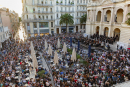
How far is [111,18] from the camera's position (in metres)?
30.9

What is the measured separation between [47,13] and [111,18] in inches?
1092

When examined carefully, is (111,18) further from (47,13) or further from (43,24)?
(43,24)

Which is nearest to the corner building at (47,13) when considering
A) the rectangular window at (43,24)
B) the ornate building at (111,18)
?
the rectangular window at (43,24)

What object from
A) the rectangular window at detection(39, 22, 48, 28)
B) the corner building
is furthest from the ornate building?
the rectangular window at detection(39, 22, 48, 28)

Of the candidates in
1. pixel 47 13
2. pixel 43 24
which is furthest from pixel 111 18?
pixel 43 24

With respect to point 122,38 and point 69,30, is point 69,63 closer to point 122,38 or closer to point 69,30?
point 122,38

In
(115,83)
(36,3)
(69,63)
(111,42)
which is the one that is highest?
(36,3)

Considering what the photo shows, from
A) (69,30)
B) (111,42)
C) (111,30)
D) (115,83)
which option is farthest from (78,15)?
(115,83)

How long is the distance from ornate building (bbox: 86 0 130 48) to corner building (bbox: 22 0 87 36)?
1289 centimetres

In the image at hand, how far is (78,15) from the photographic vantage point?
2042 inches

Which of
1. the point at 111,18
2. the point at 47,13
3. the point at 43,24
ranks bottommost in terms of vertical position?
the point at 111,18

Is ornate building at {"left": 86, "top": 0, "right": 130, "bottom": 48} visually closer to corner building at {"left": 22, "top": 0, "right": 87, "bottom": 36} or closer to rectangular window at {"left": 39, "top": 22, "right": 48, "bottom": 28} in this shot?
corner building at {"left": 22, "top": 0, "right": 87, "bottom": 36}

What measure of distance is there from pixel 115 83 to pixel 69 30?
41421mm

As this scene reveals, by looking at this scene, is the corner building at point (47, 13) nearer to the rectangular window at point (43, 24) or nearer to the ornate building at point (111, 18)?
the rectangular window at point (43, 24)
